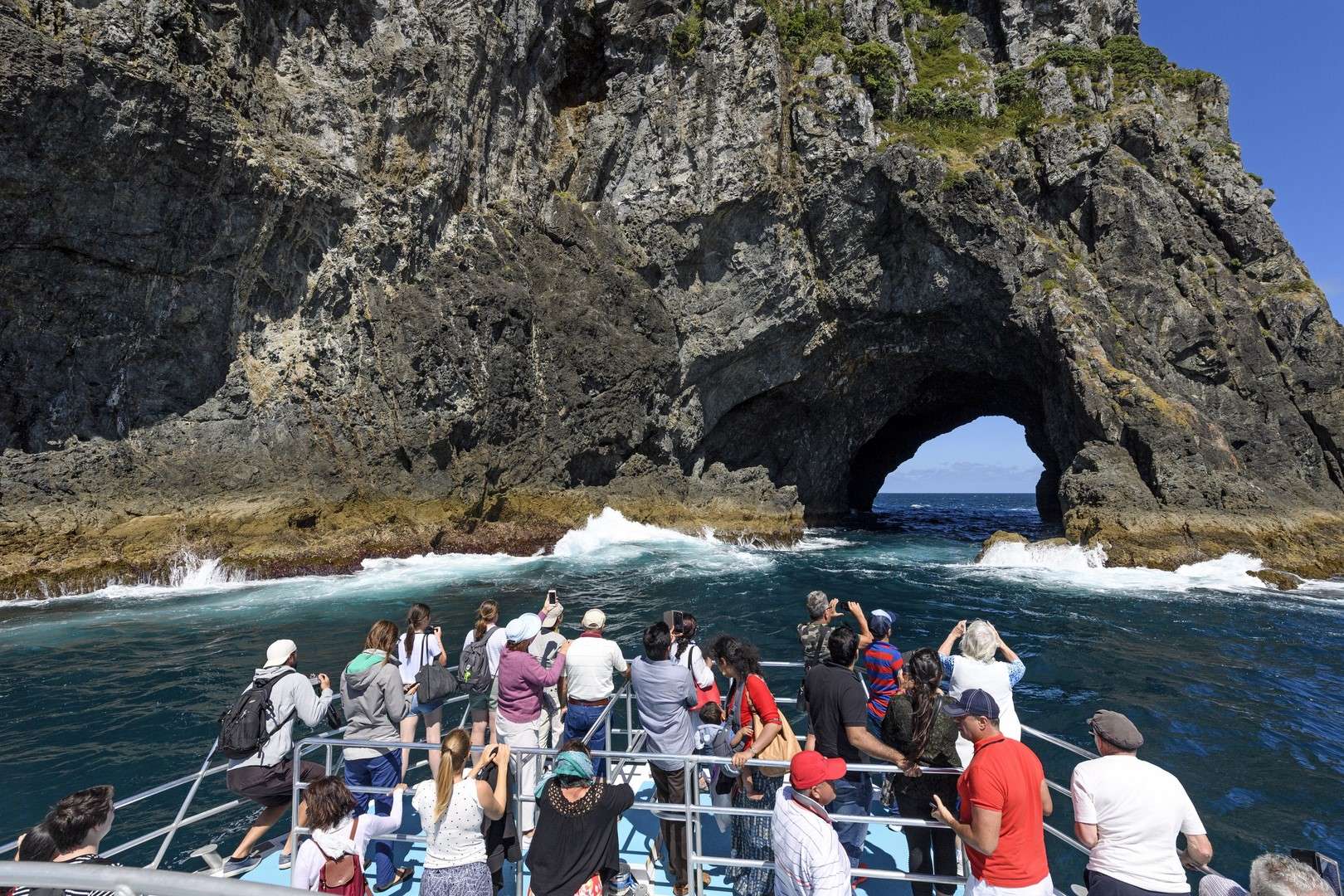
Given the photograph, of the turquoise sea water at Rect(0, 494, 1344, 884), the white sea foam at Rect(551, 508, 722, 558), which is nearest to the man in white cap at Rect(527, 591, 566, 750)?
the turquoise sea water at Rect(0, 494, 1344, 884)

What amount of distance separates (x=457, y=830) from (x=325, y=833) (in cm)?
71

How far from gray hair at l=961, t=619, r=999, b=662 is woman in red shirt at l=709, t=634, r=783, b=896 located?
1.56 m

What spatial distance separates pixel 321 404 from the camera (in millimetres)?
24234

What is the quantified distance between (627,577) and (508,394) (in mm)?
10700

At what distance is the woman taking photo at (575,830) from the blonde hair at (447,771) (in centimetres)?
54

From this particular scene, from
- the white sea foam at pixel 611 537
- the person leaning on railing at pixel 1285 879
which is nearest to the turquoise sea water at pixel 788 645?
the white sea foam at pixel 611 537

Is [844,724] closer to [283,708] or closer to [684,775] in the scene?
[684,775]

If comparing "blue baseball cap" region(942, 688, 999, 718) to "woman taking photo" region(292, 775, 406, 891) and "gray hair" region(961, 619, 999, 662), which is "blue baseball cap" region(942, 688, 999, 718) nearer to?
"gray hair" region(961, 619, 999, 662)

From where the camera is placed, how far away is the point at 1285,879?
2.65 metres

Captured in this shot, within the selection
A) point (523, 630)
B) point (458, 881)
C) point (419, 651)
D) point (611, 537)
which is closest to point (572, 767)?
point (458, 881)

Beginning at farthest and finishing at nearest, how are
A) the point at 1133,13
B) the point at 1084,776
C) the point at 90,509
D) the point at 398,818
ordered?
the point at 1133,13 < the point at 90,509 < the point at 398,818 < the point at 1084,776

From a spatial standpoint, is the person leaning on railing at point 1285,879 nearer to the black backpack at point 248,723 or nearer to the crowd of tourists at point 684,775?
the crowd of tourists at point 684,775

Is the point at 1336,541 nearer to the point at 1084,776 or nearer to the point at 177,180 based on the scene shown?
the point at 1084,776

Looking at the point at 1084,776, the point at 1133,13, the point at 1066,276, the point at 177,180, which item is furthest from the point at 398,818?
the point at 1133,13
